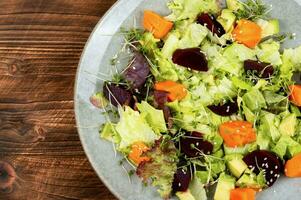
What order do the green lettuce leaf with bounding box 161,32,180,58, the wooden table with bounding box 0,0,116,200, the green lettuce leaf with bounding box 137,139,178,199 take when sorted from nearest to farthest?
1. the green lettuce leaf with bounding box 137,139,178,199
2. the green lettuce leaf with bounding box 161,32,180,58
3. the wooden table with bounding box 0,0,116,200

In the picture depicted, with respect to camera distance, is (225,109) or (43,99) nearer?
(225,109)

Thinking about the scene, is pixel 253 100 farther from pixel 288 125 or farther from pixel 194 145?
pixel 194 145

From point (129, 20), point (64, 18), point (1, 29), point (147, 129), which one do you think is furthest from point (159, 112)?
point (1, 29)

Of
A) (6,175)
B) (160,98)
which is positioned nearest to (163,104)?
(160,98)

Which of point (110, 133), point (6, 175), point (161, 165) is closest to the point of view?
point (161, 165)

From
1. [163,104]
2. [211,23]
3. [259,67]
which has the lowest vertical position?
[163,104]

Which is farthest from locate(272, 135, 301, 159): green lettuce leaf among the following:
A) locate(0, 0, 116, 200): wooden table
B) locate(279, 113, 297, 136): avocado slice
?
locate(0, 0, 116, 200): wooden table

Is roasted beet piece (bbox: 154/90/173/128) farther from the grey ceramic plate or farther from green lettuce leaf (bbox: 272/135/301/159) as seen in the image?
green lettuce leaf (bbox: 272/135/301/159)
